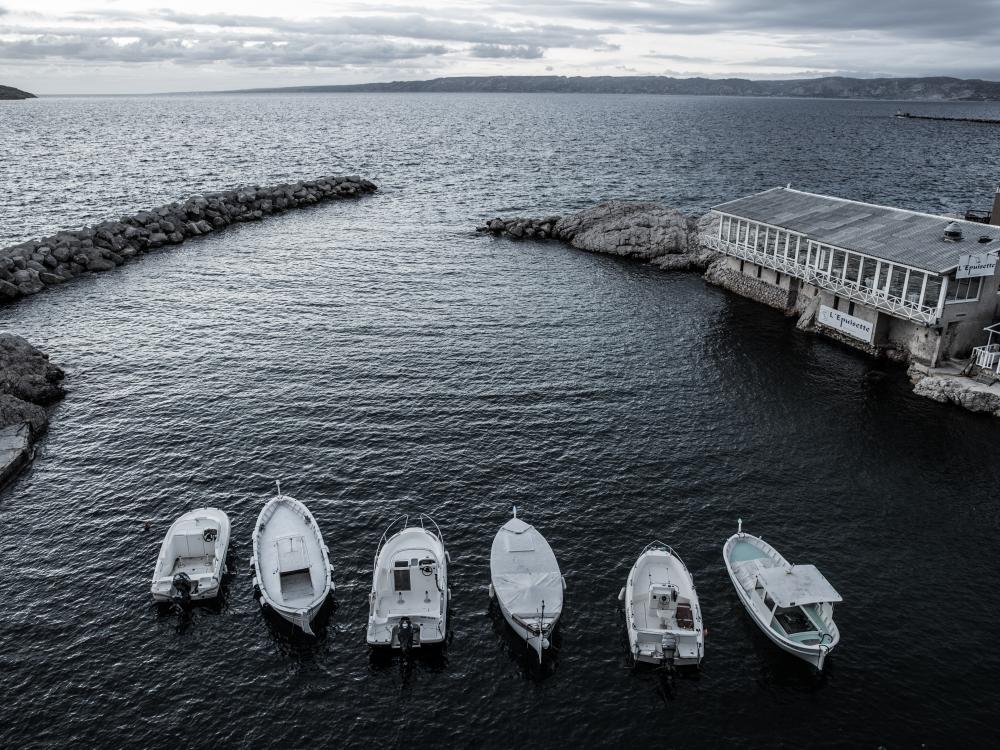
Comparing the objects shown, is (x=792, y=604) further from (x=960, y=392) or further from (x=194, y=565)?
(x=960, y=392)

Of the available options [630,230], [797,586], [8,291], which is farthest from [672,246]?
[8,291]

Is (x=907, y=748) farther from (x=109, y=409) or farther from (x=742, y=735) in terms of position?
(x=109, y=409)

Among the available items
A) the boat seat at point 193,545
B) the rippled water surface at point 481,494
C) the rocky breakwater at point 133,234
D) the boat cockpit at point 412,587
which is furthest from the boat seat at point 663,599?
the rocky breakwater at point 133,234

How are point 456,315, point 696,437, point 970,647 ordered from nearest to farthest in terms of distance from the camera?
point 970,647, point 696,437, point 456,315

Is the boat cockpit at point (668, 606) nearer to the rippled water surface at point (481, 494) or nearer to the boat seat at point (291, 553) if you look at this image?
the rippled water surface at point (481, 494)

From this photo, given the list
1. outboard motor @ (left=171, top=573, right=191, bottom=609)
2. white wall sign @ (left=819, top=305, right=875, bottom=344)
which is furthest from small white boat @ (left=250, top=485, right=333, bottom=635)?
white wall sign @ (left=819, top=305, right=875, bottom=344)

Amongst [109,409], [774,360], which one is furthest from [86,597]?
[774,360]
